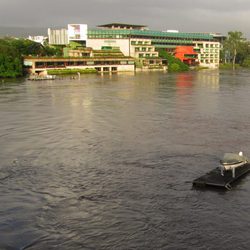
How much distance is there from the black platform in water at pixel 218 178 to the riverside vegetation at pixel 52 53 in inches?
→ 2930

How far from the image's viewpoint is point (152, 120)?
1580 inches

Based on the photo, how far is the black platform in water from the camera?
853 inches

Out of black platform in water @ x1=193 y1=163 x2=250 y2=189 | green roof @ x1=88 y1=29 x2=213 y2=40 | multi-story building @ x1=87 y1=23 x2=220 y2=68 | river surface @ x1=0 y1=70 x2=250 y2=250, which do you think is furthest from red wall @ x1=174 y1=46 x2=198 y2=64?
black platform in water @ x1=193 y1=163 x2=250 y2=189

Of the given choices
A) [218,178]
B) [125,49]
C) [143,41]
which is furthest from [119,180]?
[143,41]

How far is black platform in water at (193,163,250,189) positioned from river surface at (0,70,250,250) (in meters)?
0.42

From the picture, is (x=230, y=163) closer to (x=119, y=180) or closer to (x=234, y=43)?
(x=119, y=180)

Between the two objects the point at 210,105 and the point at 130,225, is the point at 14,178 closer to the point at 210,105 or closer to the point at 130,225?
the point at 130,225

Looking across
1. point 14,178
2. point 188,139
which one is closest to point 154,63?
point 188,139

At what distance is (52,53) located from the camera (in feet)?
400

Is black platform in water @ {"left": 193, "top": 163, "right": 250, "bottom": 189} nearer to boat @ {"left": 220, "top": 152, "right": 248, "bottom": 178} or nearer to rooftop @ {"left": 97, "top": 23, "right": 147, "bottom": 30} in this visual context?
boat @ {"left": 220, "top": 152, "right": 248, "bottom": 178}

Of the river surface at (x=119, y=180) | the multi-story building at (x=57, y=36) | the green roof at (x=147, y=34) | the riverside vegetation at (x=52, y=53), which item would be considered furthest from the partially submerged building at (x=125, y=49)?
the river surface at (x=119, y=180)

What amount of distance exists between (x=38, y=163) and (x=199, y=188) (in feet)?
34.7

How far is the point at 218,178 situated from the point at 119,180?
5.48 meters

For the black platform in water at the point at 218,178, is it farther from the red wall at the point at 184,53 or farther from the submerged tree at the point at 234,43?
the submerged tree at the point at 234,43
